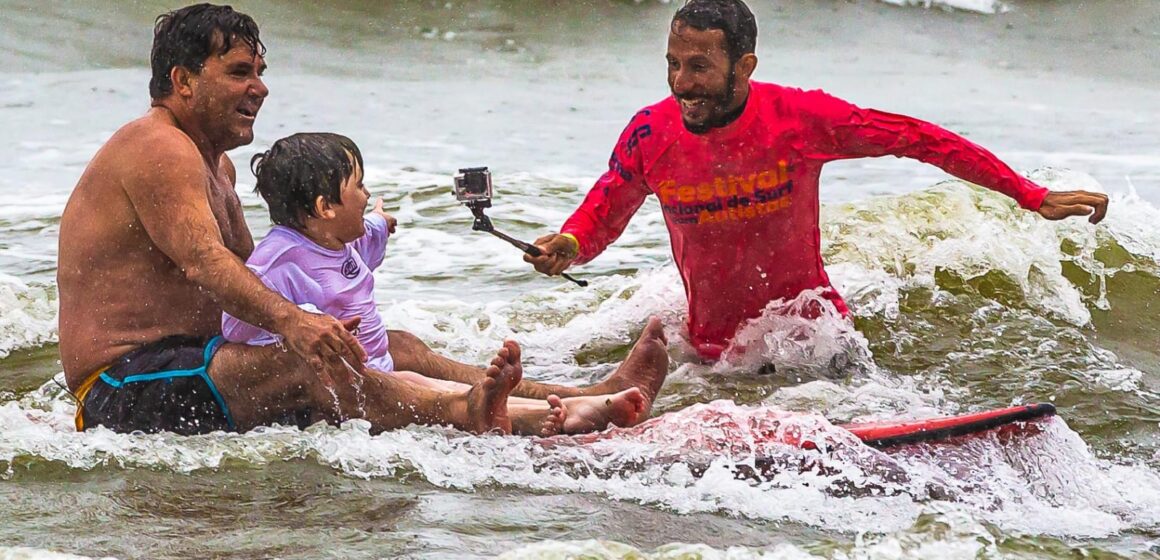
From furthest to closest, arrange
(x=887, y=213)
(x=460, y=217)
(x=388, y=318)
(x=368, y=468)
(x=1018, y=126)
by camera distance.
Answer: (x=1018, y=126) → (x=460, y=217) → (x=887, y=213) → (x=388, y=318) → (x=368, y=468)

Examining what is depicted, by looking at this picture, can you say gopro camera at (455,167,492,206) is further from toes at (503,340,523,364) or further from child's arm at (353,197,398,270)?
toes at (503,340,523,364)

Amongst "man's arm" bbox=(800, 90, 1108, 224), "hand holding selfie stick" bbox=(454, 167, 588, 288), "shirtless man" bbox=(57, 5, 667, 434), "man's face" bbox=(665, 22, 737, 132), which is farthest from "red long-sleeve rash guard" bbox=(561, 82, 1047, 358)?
"shirtless man" bbox=(57, 5, 667, 434)

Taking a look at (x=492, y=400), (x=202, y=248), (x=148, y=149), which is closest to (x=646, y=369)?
(x=492, y=400)

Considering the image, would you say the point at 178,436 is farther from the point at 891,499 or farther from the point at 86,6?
the point at 86,6

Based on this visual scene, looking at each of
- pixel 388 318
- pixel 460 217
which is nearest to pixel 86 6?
pixel 460 217

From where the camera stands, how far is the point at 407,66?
15211 millimetres

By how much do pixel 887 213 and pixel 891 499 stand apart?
4265 millimetres

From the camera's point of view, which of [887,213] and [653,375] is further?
[887,213]

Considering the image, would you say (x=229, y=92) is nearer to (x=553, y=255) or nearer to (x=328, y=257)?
(x=328, y=257)

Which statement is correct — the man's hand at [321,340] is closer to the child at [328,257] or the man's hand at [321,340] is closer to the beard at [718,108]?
the child at [328,257]

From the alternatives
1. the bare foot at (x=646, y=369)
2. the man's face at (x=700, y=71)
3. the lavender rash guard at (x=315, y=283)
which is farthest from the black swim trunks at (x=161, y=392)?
the man's face at (x=700, y=71)

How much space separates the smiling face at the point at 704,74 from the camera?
5.15m

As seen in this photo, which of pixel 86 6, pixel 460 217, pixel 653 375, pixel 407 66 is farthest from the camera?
pixel 86 6

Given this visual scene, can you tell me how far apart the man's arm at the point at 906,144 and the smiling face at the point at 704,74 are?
0.88 ft
